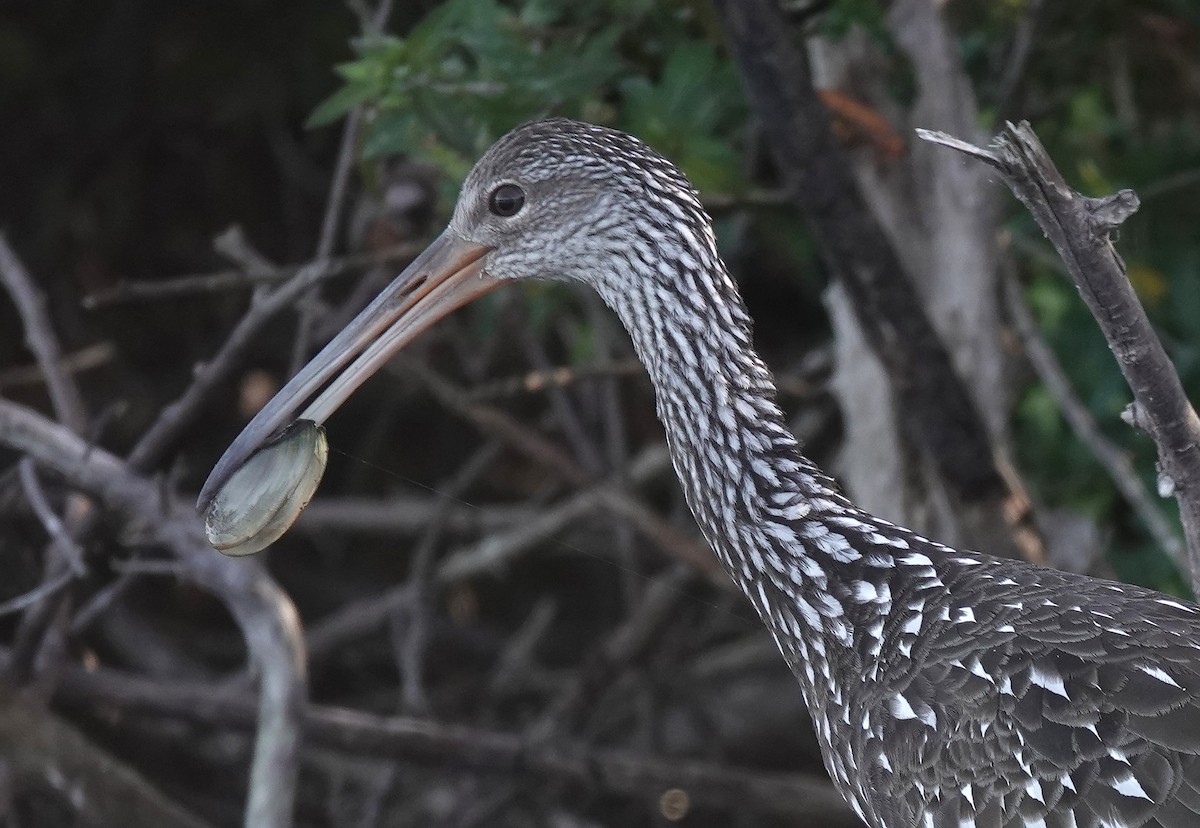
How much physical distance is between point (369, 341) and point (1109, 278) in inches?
49.9

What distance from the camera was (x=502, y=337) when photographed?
5.52 metres

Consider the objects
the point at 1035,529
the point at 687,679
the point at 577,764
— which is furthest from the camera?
the point at 687,679

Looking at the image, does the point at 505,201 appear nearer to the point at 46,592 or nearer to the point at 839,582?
the point at 839,582

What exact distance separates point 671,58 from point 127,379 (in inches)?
101

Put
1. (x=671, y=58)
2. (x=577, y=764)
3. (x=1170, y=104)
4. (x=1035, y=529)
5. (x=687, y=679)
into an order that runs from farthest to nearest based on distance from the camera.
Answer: (x=687, y=679) → (x=1170, y=104) → (x=577, y=764) → (x=1035, y=529) → (x=671, y=58)

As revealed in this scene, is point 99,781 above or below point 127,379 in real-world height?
below

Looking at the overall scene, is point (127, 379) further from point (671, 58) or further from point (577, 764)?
point (671, 58)

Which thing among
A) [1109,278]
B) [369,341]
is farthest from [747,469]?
[1109,278]

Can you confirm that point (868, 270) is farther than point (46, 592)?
Yes

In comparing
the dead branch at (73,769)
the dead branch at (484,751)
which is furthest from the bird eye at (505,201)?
the dead branch at (73,769)

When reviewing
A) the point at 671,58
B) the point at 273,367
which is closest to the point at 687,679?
the point at 273,367

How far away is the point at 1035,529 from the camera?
393cm

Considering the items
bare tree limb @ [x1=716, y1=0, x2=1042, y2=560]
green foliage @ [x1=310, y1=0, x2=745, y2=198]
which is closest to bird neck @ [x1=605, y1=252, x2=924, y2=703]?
bare tree limb @ [x1=716, y1=0, x2=1042, y2=560]

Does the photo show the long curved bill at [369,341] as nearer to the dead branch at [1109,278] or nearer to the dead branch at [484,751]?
the dead branch at [1109,278]
